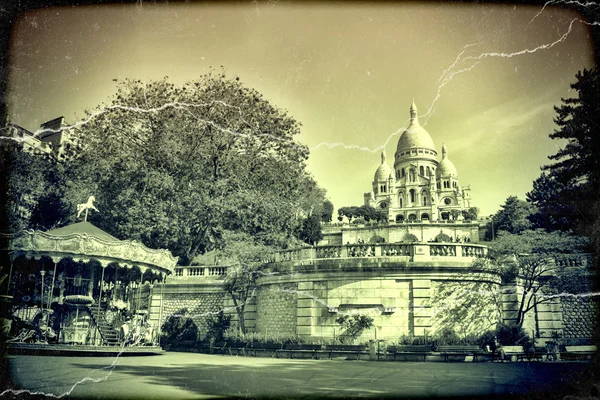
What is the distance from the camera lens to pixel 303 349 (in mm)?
17375

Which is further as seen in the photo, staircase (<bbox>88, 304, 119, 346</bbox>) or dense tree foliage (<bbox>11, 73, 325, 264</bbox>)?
dense tree foliage (<bbox>11, 73, 325, 264</bbox>)

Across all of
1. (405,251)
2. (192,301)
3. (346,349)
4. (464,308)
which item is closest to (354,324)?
(346,349)

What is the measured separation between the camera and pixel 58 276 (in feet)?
60.5

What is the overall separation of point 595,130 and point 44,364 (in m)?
19.5

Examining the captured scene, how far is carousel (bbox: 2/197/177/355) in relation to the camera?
1571cm

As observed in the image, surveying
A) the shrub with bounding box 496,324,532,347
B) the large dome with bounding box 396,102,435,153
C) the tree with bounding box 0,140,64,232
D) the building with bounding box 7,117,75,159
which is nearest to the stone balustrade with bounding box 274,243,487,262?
the shrub with bounding box 496,324,532,347

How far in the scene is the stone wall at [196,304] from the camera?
2311 cm

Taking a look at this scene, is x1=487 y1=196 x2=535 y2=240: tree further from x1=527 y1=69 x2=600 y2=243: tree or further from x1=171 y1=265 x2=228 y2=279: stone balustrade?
x1=171 y1=265 x2=228 y2=279: stone balustrade

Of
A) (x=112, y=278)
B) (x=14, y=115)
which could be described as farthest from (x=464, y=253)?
(x=14, y=115)

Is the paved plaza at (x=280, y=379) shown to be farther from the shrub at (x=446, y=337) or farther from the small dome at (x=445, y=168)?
the small dome at (x=445, y=168)

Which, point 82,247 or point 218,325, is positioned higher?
point 82,247

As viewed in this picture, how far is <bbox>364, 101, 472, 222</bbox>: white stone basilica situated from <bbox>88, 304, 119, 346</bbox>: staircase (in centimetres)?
6541

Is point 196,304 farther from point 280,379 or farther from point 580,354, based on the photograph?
point 580,354

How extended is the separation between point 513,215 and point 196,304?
38.2m
